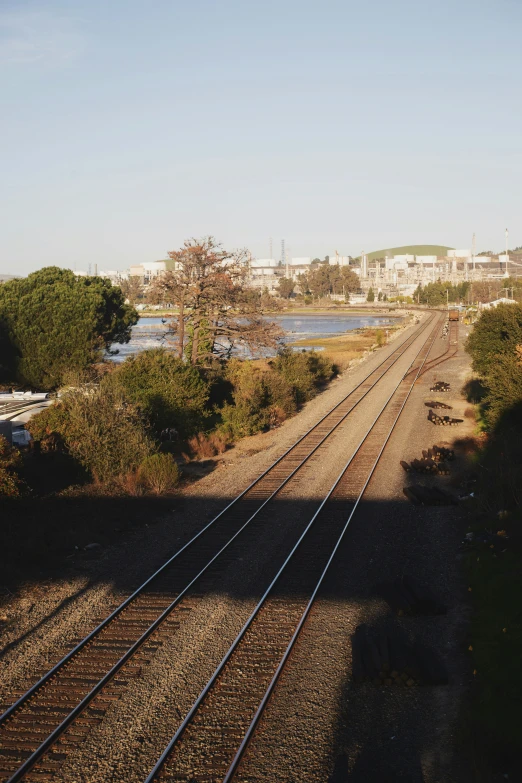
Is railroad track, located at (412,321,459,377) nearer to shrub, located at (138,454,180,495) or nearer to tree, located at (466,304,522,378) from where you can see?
tree, located at (466,304,522,378)

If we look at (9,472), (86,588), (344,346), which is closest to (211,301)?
(9,472)

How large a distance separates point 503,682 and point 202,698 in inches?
146

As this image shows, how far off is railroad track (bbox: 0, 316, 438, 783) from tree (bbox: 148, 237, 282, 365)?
67.3 ft

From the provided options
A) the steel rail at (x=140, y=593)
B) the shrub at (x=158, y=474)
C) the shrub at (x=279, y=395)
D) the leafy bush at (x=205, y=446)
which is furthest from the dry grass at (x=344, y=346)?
the shrub at (x=158, y=474)

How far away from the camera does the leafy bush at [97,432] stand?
19203 mm

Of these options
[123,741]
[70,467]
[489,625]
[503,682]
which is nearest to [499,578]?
[489,625]

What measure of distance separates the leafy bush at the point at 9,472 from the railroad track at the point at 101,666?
4.16 m

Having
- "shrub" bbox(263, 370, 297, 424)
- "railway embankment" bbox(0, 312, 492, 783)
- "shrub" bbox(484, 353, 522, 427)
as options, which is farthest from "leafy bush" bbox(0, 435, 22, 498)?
"shrub" bbox(263, 370, 297, 424)

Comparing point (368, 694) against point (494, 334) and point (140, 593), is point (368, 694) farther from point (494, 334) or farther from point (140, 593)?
point (494, 334)

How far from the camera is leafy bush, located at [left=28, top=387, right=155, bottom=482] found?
19.2m

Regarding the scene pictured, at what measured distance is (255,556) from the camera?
13.3m

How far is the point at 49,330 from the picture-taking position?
3666 centimetres

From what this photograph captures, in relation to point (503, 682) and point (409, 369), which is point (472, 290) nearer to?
point (409, 369)

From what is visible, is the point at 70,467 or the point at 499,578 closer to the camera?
the point at 499,578
